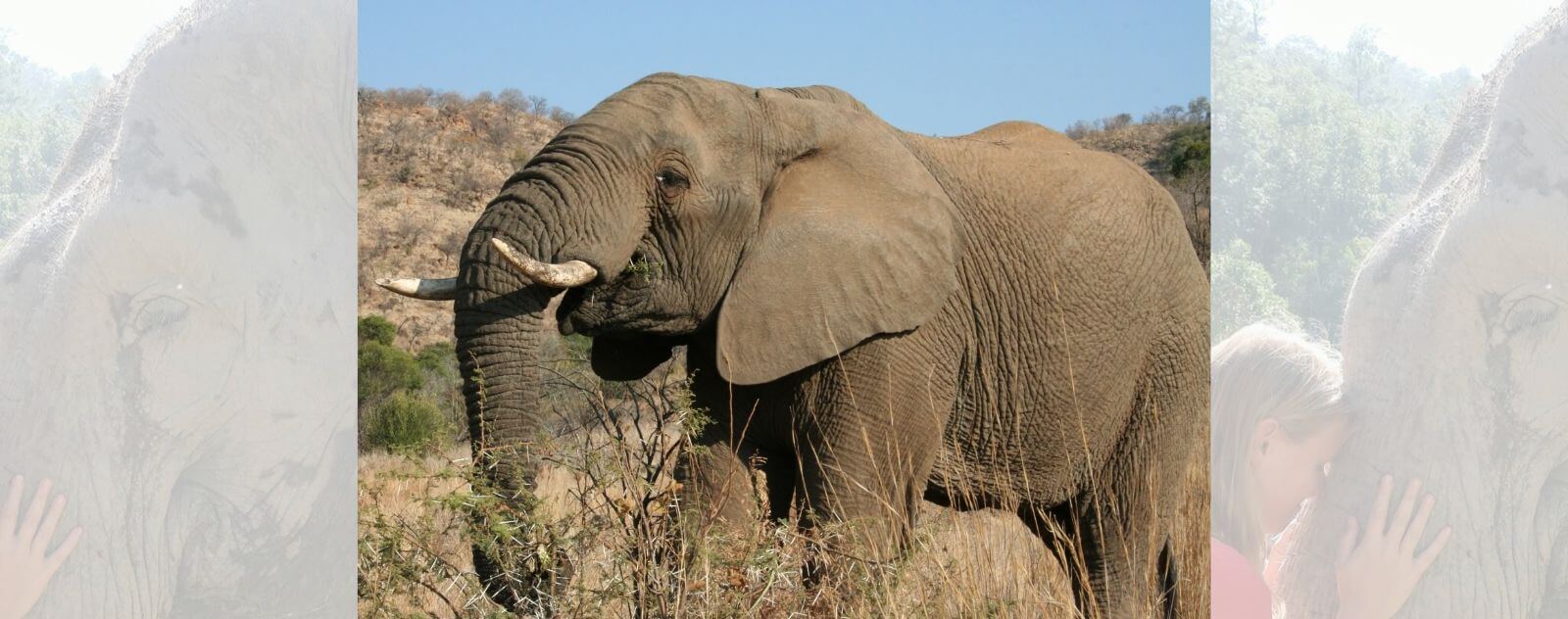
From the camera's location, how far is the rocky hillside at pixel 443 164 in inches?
936

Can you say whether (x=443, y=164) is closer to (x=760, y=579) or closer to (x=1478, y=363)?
(x=760, y=579)

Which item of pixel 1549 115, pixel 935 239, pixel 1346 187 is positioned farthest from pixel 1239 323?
pixel 935 239

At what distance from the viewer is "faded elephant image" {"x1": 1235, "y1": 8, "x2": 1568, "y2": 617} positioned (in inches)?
138

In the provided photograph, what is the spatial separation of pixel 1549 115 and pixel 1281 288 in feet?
2.17

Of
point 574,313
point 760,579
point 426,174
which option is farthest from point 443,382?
point 760,579

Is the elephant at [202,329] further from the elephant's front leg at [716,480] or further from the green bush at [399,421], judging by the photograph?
the green bush at [399,421]

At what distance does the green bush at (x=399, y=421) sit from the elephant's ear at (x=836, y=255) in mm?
8137

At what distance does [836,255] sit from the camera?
536cm

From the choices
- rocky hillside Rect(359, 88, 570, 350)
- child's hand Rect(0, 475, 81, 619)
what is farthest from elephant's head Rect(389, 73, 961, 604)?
rocky hillside Rect(359, 88, 570, 350)

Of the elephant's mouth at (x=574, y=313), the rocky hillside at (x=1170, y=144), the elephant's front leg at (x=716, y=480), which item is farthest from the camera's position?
the rocky hillside at (x=1170, y=144)

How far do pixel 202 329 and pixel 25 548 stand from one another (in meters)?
0.55

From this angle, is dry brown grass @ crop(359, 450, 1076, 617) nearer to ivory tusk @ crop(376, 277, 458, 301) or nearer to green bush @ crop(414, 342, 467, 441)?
ivory tusk @ crop(376, 277, 458, 301)

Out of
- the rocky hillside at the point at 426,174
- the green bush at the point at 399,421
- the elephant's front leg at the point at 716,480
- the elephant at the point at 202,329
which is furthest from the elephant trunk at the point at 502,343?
the rocky hillside at the point at 426,174

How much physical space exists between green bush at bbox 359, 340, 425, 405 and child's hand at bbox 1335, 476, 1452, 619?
14.6 meters
